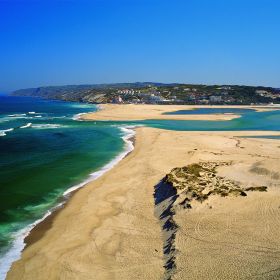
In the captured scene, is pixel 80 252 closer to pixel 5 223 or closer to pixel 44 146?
pixel 5 223

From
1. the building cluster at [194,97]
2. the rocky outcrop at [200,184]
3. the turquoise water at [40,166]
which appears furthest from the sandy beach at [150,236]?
the building cluster at [194,97]

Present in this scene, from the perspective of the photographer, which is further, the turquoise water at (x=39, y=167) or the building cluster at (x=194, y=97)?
the building cluster at (x=194, y=97)

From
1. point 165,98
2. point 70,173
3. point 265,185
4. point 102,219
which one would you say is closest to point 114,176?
point 70,173

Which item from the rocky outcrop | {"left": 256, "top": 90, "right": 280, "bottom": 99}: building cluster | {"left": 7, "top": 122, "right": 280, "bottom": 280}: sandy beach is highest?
{"left": 256, "top": 90, "right": 280, "bottom": 99}: building cluster

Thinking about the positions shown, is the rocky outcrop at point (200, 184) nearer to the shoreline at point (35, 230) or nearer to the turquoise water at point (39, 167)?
the shoreline at point (35, 230)

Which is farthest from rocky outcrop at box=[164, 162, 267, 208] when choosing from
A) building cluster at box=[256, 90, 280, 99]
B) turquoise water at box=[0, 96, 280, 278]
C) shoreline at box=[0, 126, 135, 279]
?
building cluster at box=[256, 90, 280, 99]

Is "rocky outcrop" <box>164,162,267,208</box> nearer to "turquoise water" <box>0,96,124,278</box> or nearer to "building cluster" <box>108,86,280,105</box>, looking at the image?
"turquoise water" <box>0,96,124,278</box>

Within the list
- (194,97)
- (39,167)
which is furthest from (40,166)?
(194,97)

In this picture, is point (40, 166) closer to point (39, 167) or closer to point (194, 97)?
point (39, 167)
